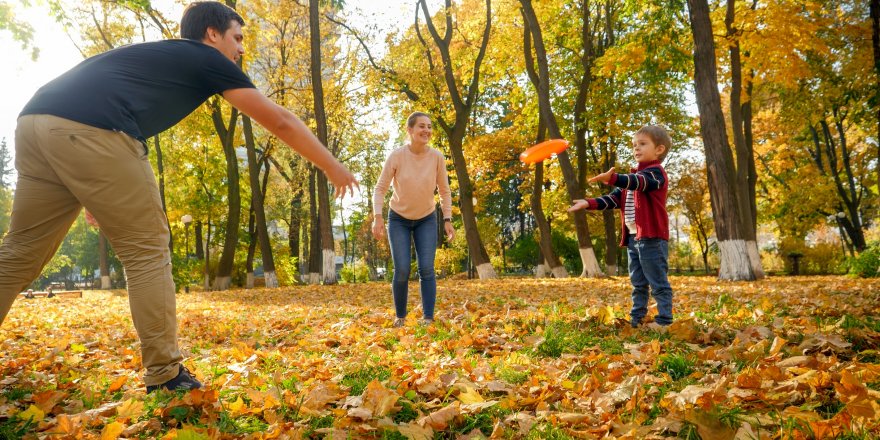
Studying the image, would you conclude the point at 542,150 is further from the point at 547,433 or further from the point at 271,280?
the point at 271,280

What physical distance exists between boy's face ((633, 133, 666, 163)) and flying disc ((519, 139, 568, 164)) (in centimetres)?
102

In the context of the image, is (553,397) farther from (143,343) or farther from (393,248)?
(393,248)

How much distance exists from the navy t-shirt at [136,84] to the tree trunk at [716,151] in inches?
429

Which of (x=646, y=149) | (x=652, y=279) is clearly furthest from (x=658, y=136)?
(x=652, y=279)

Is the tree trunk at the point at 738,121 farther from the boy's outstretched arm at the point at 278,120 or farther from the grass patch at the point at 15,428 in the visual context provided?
the grass patch at the point at 15,428

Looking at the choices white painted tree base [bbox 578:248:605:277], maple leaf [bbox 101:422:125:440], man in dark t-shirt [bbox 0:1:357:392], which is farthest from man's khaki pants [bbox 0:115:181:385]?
white painted tree base [bbox 578:248:605:277]

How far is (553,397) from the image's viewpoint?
2.41m

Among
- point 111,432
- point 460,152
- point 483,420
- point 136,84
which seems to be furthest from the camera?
point 460,152

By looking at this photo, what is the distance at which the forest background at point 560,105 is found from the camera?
1316 cm

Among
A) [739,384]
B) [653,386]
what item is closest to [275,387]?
[653,386]

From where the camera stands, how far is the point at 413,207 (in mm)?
5281

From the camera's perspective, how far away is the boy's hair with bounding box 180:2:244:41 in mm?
2834

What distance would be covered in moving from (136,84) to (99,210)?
25.8 inches

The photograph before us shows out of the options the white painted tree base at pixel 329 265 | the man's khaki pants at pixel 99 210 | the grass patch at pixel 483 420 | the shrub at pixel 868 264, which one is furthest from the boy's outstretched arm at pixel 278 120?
the shrub at pixel 868 264
